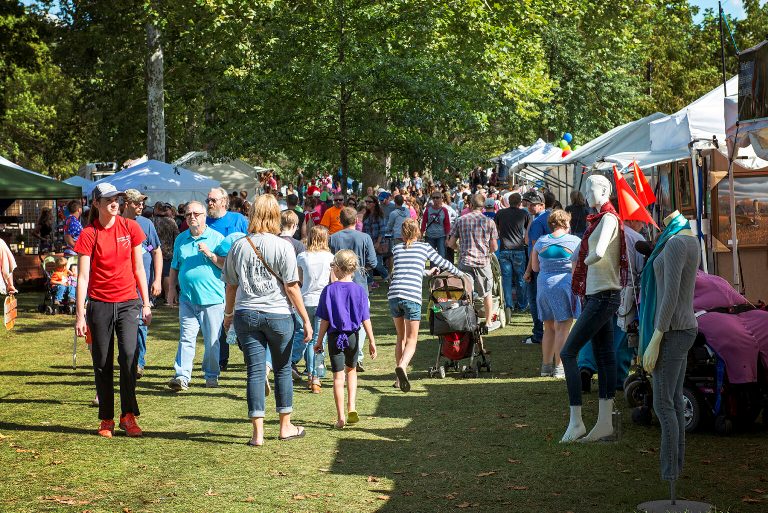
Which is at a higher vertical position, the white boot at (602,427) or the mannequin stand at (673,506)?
the white boot at (602,427)

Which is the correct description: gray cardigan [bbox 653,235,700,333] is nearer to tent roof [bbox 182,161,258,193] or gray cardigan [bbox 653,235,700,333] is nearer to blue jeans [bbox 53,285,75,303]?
blue jeans [bbox 53,285,75,303]

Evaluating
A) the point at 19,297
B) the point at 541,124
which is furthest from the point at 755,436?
the point at 541,124

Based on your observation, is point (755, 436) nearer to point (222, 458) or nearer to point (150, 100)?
point (222, 458)

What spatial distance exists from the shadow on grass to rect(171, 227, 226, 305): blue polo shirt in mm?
2176

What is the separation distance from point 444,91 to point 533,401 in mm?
19156

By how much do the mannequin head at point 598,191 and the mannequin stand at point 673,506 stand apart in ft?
9.01

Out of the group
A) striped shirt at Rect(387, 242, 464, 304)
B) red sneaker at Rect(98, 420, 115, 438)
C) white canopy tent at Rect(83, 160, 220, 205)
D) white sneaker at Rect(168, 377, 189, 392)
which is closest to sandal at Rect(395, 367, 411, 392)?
striped shirt at Rect(387, 242, 464, 304)

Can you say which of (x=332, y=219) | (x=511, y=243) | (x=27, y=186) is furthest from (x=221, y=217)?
(x=332, y=219)

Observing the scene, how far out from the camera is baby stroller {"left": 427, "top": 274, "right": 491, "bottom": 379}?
12055 millimetres

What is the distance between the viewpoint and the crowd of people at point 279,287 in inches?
345

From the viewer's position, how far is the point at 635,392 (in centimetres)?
970

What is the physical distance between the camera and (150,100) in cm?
3228

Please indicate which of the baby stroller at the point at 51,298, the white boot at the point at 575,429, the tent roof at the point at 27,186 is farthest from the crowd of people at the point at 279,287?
the baby stroller at the point at 51,298

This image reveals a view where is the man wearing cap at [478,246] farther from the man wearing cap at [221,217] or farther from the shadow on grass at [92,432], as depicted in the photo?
the shadow on grass at [92,432]
